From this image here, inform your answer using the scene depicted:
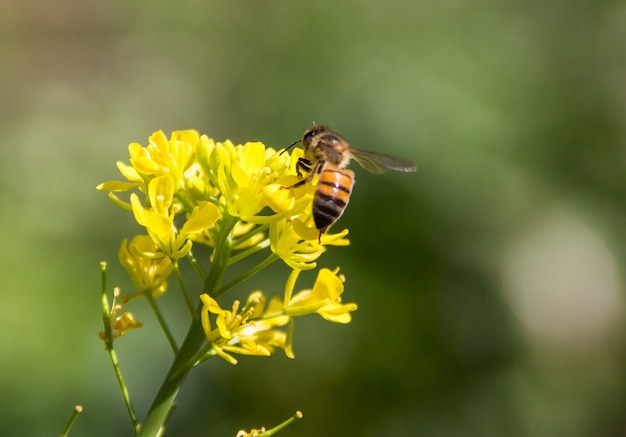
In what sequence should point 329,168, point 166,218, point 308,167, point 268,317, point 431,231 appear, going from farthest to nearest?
point 431,231 → point 308,167 → point 329,168 → point 268,317 → point 166,218

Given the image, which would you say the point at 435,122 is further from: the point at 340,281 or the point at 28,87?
the point at 28,87

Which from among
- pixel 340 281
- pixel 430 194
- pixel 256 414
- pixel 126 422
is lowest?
pixel 256 414

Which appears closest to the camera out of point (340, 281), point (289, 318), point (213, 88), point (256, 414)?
point (340, 281)

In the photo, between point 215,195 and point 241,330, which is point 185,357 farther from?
point 215,195

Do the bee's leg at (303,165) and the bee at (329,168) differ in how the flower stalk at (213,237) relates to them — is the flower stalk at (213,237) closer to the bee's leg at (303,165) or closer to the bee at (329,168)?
the bee at (329,168)

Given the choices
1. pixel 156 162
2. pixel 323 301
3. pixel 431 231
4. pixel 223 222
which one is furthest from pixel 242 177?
pixel 431 231

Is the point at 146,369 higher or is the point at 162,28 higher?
the point at 162,28

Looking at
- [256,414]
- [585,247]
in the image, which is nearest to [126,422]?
[256,414]
